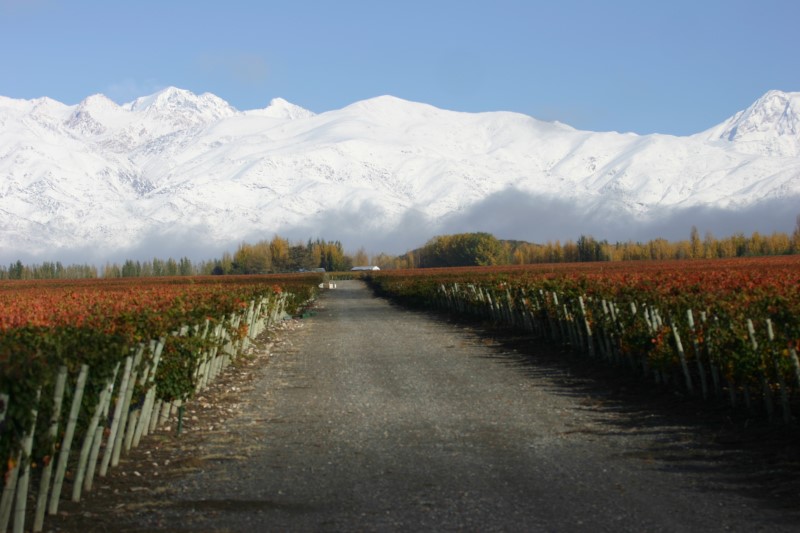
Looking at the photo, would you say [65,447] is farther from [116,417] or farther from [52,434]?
[116,417]

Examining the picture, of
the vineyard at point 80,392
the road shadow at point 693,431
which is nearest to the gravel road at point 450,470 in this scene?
the road shadow at point 693,431

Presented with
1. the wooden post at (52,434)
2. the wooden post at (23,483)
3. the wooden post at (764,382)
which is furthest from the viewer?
the wooden post at (764,382)

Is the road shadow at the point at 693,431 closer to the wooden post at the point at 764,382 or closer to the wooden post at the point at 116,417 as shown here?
the wooden post at the point at 764,382

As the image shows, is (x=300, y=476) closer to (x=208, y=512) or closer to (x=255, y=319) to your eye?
(x=208, y=512)

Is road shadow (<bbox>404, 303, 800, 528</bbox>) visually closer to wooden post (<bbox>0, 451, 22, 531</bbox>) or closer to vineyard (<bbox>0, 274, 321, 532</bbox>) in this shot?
vineyard (<bbox>0, 274, 321, 532</bbox>)

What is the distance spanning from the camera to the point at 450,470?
9.11 m

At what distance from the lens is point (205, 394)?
51.0ft

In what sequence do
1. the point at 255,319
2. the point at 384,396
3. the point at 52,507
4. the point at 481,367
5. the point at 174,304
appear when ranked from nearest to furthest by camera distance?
1. the point at 52,507
2. the point at 384,396
3. the point at 174,304
4. the point at 481,367
5. the point at 255,319

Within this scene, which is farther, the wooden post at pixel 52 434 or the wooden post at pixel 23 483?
the wooden post at pixel 52 434

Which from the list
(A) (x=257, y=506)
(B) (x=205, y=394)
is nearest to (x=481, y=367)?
(B) (x=205, y=394)

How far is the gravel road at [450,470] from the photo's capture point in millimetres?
7379

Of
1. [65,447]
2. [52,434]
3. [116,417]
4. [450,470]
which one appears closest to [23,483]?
[52,434]

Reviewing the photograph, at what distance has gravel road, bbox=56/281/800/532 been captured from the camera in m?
7.38

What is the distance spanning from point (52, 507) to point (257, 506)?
1.74 m
